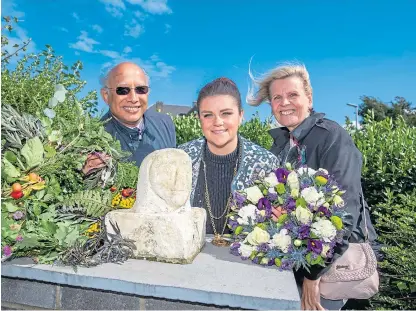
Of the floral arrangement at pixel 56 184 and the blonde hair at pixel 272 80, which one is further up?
Answer: the blonde hair at pixel 272 80

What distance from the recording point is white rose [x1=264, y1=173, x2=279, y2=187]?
8.52 feet

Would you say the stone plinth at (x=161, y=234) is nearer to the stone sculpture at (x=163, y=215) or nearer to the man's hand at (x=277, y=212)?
the stone sculpture at (x=163, y=215)

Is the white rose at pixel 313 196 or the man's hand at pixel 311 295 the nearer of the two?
the white rose at pixel 313 196

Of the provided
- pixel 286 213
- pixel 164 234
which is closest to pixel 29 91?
pixel 164 234

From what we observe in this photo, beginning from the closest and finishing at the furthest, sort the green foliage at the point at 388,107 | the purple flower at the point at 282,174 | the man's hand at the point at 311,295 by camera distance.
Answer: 1. the purple flower at the point at 282,174
2. the man's hand at the point at 311,295
3. the green foliage at the point at 388,107

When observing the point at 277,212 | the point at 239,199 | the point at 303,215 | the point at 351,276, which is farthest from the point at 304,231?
the point at 351,276

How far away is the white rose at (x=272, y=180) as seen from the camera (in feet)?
8.52

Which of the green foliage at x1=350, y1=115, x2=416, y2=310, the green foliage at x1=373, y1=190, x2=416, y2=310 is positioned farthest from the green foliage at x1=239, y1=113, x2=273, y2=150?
the green foliage at x1=373, y1=190, x2=416, y2=310

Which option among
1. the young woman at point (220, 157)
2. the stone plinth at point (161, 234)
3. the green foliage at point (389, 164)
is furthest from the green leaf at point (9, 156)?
the green foliage at point (389, 164)

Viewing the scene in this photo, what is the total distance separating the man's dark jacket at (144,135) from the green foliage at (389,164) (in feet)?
8.15

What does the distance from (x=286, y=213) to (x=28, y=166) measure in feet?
5.21

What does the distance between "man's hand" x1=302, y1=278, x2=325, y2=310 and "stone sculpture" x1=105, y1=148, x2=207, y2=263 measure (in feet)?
2.52

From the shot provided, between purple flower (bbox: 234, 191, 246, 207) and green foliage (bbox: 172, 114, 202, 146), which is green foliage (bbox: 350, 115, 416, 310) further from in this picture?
green foliage (bbox: 172, 114, 202, 146)

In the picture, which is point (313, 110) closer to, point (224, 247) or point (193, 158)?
point (193, 158)
